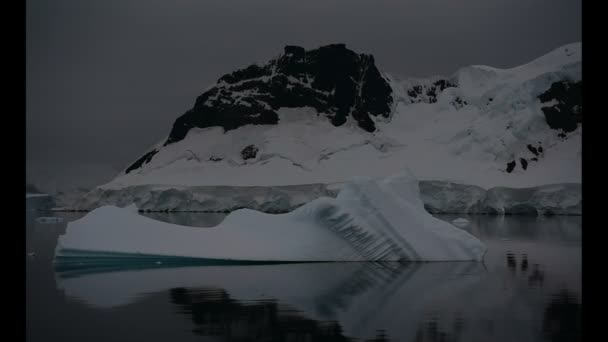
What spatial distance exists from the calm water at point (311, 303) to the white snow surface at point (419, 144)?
45689 millimetres

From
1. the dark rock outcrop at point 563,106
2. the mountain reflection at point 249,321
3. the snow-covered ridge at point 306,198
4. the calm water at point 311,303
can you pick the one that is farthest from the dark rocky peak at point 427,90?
the mountain reflection at point 249,321

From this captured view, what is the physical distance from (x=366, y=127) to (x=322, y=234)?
71.9 metres

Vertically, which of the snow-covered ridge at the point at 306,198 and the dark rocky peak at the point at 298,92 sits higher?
the dark rocky peak at the point at 298,92

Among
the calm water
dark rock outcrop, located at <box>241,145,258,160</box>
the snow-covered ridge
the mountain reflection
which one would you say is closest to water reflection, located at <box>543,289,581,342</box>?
the calm water

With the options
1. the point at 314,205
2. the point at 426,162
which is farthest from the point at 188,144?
the point at 314,205

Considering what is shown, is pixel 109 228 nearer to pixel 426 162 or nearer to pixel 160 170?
pixel 426 162

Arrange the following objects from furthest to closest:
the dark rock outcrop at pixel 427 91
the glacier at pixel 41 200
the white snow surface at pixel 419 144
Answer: the dark rock outcrop at pixel 427 91 < the white snow surface at pixel 419 144 < the glacier at pixel 41 200

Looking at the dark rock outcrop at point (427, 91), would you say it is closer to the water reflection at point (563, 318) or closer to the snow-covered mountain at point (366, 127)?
the snow-covered mountain at point (366, 127)

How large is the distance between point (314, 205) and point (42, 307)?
6.53 meters

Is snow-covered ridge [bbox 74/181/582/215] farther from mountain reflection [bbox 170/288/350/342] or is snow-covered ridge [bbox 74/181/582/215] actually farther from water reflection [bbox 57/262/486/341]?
mountain reflection [bbox 170/288/350/342]

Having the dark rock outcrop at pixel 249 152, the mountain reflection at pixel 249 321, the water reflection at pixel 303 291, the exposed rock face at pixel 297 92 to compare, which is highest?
the exposed rock face at pixel 297 92

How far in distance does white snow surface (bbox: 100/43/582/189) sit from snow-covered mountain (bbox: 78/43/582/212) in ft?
0.46

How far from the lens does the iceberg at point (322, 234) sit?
12.8 metres

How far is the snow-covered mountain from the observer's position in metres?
61.1
